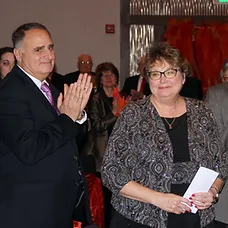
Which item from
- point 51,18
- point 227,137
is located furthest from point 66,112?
point 51,18

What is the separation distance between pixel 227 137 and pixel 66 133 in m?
1.29

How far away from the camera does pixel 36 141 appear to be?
3.04 metres

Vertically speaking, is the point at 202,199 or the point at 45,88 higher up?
the point at 45,88

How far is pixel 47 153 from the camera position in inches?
121

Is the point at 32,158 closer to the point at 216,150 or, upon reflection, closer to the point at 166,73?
the point at 166,73

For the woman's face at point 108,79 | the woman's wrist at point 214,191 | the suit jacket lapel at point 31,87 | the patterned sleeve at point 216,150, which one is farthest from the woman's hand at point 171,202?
the woman's face at point 108,79

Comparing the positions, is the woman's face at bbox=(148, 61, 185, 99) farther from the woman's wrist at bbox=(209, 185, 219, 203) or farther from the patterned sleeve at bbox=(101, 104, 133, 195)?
the woman's wrist at bbox=(209, 185, 219, 203)

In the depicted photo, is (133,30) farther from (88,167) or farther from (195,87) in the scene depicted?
(88,167)

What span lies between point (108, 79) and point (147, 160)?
3.55m

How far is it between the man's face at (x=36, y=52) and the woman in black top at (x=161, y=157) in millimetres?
502

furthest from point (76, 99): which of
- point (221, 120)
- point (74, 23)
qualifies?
point (74, 23)

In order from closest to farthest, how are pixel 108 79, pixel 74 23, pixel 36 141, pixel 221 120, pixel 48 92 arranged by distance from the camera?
pixel 36 141, pixel 48 92, pixel 221 120, pixel 108 79, pixel 74 23

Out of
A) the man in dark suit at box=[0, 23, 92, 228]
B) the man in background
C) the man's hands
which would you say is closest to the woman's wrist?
the man in background

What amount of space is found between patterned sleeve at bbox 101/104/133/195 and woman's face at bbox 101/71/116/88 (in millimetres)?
3403
